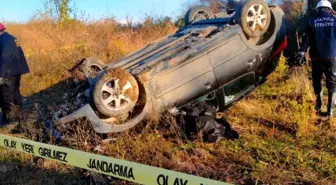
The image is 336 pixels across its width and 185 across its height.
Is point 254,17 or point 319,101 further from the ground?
point 254,17

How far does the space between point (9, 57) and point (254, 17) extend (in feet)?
13.5

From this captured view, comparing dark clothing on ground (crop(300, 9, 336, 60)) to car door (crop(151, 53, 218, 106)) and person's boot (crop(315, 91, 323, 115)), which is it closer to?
person's boot (crop(315, 91, 323, 115))

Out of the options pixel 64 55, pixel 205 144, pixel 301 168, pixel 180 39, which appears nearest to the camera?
pixel 301 168

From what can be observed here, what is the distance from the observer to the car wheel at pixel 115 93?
452 cm

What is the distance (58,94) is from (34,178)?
5.09m

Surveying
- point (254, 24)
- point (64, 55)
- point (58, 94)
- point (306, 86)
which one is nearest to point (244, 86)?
point (254, 24)

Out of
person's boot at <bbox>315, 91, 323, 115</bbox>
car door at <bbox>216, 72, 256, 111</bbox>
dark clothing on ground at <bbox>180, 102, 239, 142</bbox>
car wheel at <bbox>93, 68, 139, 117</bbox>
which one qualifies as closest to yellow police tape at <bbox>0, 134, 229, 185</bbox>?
car wheel at <bbox>93, 68, 139, 117</bbox>

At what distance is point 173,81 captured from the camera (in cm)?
493

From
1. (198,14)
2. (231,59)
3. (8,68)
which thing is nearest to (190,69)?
(231,59)

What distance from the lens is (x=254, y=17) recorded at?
5.52 metres

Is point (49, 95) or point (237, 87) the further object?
point (49, 95)

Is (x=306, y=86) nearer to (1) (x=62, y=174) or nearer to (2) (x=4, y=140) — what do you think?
(1) (x=62, y=174)

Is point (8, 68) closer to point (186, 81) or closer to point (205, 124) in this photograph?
point (186, 81)

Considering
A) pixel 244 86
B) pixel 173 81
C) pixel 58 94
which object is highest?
pixel 173 81
